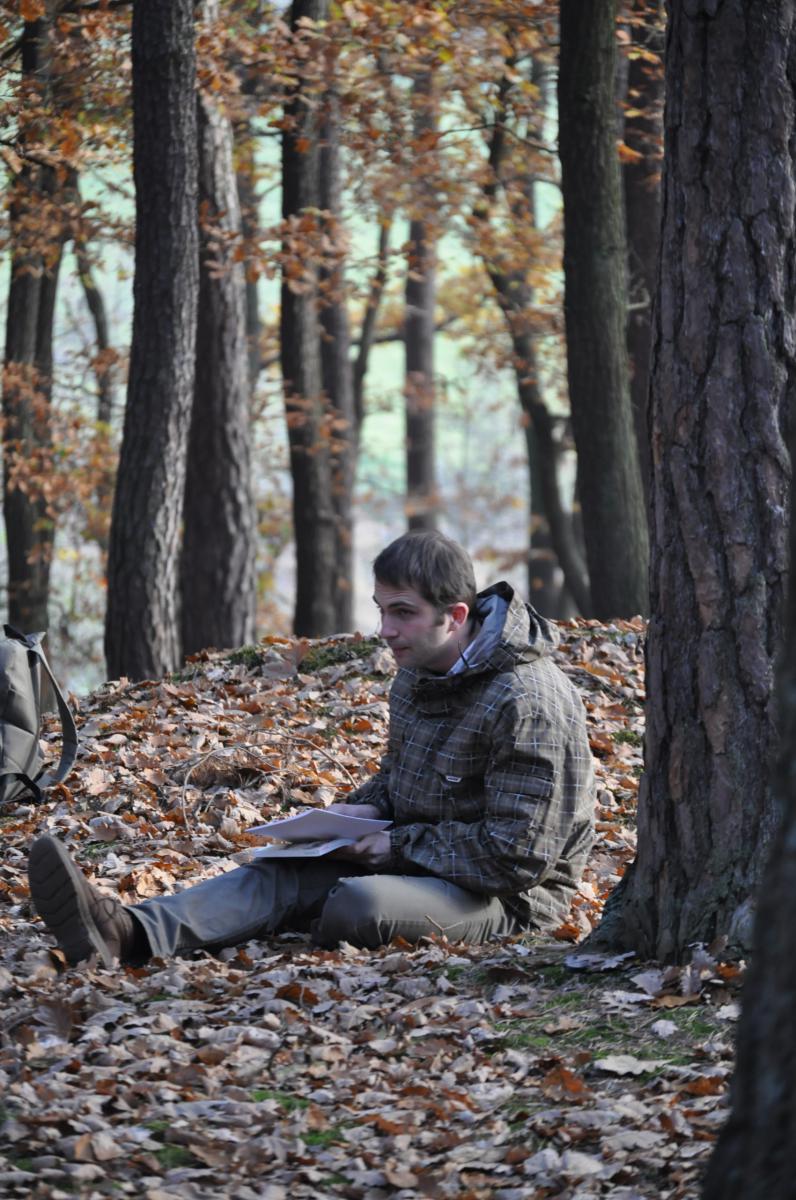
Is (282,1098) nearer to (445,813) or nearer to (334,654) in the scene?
(445,813)

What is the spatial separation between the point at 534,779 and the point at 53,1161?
2.12 metres

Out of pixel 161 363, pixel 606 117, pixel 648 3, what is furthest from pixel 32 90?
pixel 648 3

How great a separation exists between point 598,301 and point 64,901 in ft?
24.3

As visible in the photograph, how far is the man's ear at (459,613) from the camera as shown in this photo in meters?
5.02

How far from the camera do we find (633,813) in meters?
6.99

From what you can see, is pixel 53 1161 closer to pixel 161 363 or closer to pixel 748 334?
pixel 748 334

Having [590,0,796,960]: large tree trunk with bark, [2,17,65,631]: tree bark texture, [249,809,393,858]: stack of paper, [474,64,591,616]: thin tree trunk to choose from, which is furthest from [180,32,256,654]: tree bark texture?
[590,0,796,960]: large tree trunk with bark

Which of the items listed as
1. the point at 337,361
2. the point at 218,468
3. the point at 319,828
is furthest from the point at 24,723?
the point at 337,361

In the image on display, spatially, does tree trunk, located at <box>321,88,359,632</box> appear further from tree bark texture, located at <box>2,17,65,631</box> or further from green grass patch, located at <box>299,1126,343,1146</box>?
green grass patch, located at <box>299,1126,343,1146</box>

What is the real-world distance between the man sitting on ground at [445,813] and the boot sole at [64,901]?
0.01 metres

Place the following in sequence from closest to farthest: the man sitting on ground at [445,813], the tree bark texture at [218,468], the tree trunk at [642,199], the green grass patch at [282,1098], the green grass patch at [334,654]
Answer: the green grass patch at [282,1098] < the man sitting on ground at [445,813] < the green grass patch at [334,654] < the tree bark texture at [218,468] < the tree trunk at [642,199]

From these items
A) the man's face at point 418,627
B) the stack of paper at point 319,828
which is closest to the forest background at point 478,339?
the man's face at point 418,627

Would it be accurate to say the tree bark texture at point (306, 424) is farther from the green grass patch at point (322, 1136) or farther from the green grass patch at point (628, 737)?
the green grass patch at point (322, 1136)

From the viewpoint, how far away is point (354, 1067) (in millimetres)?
3943
